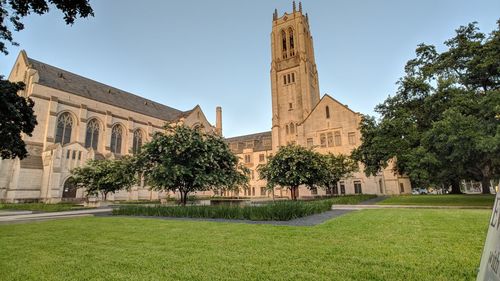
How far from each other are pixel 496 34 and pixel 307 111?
30869mm

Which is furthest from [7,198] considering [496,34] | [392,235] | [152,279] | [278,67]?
[496,34]

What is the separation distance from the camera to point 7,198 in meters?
34.8

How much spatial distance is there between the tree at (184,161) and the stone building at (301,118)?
58.1ft

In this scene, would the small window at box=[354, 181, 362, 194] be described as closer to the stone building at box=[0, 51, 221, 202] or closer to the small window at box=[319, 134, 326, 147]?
the small window at box=[319, 134, 326, 147]

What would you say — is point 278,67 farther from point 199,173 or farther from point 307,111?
point 199,173

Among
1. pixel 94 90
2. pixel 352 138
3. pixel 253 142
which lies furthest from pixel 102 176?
pixel 352 138

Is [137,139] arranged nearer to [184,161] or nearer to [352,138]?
[184,161]

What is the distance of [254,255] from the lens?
6211 mm

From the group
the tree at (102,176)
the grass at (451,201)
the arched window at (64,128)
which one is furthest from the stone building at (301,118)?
the arched window at (64,128)

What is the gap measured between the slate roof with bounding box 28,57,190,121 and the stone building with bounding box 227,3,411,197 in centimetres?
2240

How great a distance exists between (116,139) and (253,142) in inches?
1156

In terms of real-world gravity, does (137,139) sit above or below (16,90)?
above

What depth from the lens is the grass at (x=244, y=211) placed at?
542 inches

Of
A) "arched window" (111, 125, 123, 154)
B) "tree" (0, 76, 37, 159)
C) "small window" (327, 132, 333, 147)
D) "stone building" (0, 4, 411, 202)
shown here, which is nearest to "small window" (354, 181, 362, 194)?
"stone building" (0, 4, 411, 202)
